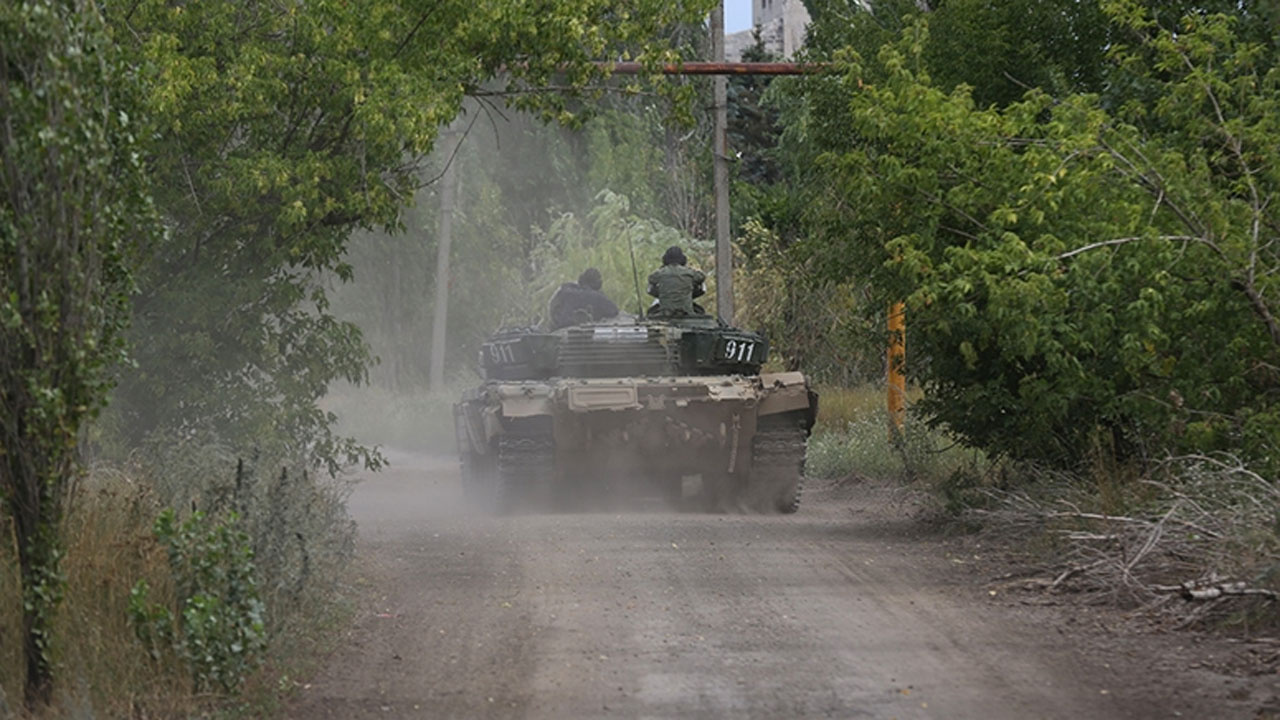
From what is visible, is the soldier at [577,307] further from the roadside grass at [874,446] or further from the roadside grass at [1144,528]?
the roadside grass at [1144,528]

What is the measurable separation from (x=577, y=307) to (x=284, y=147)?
18.0 ft

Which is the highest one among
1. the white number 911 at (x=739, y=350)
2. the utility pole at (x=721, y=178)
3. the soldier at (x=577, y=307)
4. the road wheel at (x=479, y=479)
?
the utility pole at (x=721, y=178)

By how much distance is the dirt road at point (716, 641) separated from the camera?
7590 mm

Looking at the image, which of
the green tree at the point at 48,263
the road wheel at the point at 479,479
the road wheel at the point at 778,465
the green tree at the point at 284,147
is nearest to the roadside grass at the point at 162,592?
the green tree at the point at 48,263

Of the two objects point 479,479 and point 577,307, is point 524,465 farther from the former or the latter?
point 577,307

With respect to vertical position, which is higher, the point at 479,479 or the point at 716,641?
the point at 716,641

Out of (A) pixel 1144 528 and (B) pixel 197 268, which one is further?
(B) pixel 197 268

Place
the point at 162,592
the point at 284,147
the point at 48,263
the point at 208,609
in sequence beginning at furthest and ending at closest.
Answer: the point at 284,147 → the point at 162,592 → the point at 208,609 → the point at 48,263

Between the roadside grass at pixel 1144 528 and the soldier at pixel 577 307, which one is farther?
the soldier at pixel 577 307

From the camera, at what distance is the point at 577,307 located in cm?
1936

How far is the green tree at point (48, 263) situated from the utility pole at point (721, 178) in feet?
53.8

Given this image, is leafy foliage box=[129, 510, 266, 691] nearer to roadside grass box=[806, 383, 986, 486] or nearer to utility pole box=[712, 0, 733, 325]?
roadside grass box=[806, 383, 986, 486]

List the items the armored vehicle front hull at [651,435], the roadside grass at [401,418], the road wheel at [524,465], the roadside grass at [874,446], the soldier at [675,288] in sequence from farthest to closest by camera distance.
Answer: the roadside grass at [401,418], the soldier at [675,288], the roadside grass at [874,446], the road wheel at [524,465], the armored vehicle front hull at [651,435]

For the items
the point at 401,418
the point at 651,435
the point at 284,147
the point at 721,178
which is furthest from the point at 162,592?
the point at 401,418
